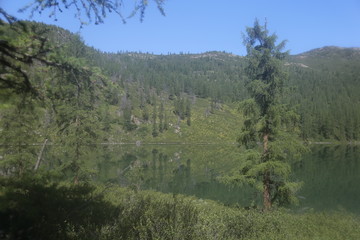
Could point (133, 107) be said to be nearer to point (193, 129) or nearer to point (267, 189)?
point (193, 129)

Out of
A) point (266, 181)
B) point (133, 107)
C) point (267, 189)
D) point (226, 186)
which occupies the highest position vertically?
point (133, 107)

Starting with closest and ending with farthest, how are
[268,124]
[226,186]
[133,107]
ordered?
[268,124] → [226,186] → [133,107]

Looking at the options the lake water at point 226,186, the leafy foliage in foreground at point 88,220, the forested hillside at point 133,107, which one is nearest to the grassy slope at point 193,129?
the forested hillside at point 133,107

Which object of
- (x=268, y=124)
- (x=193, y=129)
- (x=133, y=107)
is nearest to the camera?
(x=268, y=124)

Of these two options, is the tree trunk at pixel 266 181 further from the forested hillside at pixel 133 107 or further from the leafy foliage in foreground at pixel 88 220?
the leafy foliage in foreground at pixel 88 220

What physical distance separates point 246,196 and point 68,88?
28138 mm

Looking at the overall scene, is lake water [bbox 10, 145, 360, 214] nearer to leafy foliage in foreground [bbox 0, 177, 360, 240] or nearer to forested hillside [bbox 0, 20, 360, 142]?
forested hillside [bbox 0, 20, 360, 142]

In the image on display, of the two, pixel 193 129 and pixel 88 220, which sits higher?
pixel 193 129

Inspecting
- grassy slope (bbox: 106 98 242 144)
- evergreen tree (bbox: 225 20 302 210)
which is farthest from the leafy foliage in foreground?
grassy slope (bbox: 106 98 242 144)

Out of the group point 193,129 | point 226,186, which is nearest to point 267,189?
point 226,186

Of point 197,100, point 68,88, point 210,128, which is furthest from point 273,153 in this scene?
point 197,100

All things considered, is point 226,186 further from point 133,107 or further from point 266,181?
point 133,107

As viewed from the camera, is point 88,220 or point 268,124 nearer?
point 88,220

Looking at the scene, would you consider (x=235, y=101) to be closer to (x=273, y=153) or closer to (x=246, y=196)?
(x=273, y=153)
